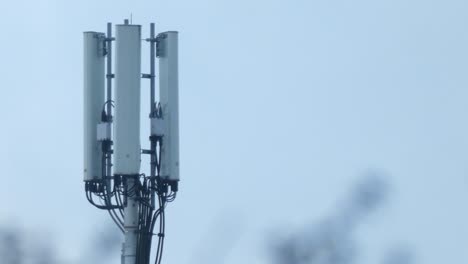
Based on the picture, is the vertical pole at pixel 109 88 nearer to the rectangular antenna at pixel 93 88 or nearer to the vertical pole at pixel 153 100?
the rectangular antenna at pixel 93 88

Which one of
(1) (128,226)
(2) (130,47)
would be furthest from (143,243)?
(2) (130,47)

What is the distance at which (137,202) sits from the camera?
5672 cm

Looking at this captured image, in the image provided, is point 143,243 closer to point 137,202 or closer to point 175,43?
point 137,202

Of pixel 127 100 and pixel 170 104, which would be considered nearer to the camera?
pixel 127 100

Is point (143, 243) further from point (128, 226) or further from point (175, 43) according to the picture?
point (175, 43)

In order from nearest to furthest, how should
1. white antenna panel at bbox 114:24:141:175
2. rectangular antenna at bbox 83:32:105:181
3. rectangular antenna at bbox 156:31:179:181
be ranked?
white antenna panel at bbox 114:24:141:175
rectangular antenna at bbox 156:31:179:181
rectangular antenna at bbox 83:32:105:181

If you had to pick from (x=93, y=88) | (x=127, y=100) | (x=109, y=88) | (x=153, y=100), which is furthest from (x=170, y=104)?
(x=93, y=88)

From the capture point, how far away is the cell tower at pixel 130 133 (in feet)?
184

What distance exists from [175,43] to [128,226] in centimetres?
405

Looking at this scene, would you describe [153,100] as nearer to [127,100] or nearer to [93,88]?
[127,100]

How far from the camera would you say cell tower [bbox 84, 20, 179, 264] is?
56.2m

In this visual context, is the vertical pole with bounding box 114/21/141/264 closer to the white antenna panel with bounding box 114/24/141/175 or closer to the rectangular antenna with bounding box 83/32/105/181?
the white antenna panel with bounding box 114/24/141/175

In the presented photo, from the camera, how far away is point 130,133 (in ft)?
184

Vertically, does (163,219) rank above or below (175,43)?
below
